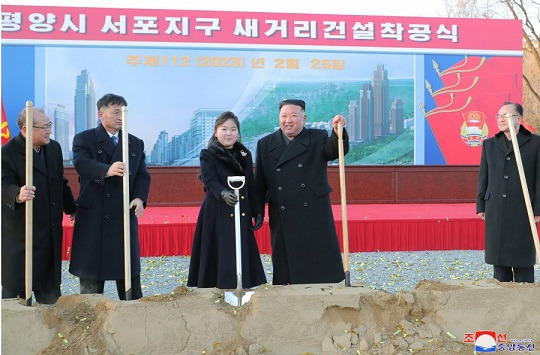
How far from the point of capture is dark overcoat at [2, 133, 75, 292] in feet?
8.82

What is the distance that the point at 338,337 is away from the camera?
225 cm

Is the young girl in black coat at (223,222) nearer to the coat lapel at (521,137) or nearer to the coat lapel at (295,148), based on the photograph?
the coat lapel at (295,148)

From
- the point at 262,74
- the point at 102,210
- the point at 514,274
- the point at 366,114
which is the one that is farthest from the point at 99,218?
the point at 366,114

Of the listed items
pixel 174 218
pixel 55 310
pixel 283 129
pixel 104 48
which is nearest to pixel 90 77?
pixel 104 48

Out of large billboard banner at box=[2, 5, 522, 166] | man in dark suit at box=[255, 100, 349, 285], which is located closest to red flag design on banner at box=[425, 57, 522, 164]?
large billboard banner at box=[2, 5, 522, 166]

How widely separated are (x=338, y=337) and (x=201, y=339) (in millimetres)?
545

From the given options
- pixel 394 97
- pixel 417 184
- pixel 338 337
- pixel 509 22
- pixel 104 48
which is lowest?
pixel 338 337

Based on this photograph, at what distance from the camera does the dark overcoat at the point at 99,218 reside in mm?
2732

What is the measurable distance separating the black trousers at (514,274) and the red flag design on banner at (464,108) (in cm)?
564

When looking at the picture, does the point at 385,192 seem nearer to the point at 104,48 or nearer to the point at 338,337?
the point at 104,48

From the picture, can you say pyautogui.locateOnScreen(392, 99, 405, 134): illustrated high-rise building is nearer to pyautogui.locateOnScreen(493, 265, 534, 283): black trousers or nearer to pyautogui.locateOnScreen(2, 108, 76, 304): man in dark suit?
pyautogui.locateOnScreen(493, 265, 534, 283): black trousers

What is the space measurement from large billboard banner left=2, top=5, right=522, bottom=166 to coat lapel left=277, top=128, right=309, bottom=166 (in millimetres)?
5440

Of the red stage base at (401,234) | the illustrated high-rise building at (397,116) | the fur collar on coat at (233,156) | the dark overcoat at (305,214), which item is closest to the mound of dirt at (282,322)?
the dark overcoat at (305,214)

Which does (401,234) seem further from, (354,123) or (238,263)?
(238,263)
